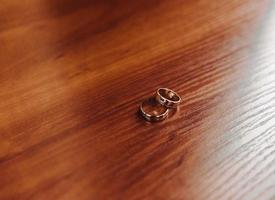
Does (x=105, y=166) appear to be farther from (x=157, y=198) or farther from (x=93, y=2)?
(x=93, y=2)

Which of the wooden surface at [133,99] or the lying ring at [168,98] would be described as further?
the lying ring at [168,98]

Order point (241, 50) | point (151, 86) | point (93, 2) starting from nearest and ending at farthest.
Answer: point (151, 86)
point (241, 50)
point (93, 2)

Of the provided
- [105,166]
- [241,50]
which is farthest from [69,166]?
[241,50]

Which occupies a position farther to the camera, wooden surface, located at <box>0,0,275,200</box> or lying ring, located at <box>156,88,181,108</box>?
lying ring, located at <box>156,88,181,108</box>
